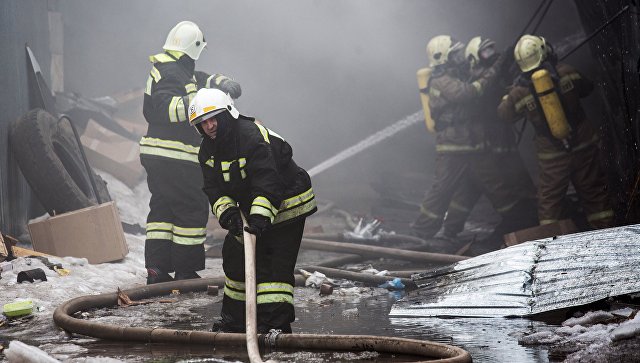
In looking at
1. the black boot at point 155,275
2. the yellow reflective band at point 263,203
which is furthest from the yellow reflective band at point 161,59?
the yellow reflective band at point 263,203

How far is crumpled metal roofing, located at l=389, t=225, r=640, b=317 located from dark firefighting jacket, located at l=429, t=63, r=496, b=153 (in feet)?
13.0

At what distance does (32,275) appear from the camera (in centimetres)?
591

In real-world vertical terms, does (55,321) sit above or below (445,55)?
below

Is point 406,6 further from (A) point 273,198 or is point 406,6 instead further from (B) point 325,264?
(A) point 273,198

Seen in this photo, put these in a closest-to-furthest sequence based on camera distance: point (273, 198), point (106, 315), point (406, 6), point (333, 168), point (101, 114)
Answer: point (273, 198), point (106, 315), point (101, 114), point (406, 6), point (333, 168)

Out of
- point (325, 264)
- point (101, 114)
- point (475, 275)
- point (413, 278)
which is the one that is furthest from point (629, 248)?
point (101, 114)

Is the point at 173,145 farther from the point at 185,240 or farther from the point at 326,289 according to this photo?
the point at 326,289

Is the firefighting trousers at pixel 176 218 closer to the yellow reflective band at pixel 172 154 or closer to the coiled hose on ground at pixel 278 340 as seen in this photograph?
the yellow reflective band at pixel 172 154

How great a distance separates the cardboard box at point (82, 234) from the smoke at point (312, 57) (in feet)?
22.6

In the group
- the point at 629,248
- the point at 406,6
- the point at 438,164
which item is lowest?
the point at 629,248

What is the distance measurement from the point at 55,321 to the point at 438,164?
6.08 meters

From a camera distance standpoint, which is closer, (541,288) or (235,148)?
(235,148)

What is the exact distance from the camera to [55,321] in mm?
4703

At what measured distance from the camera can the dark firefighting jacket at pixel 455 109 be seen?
9.30 m
